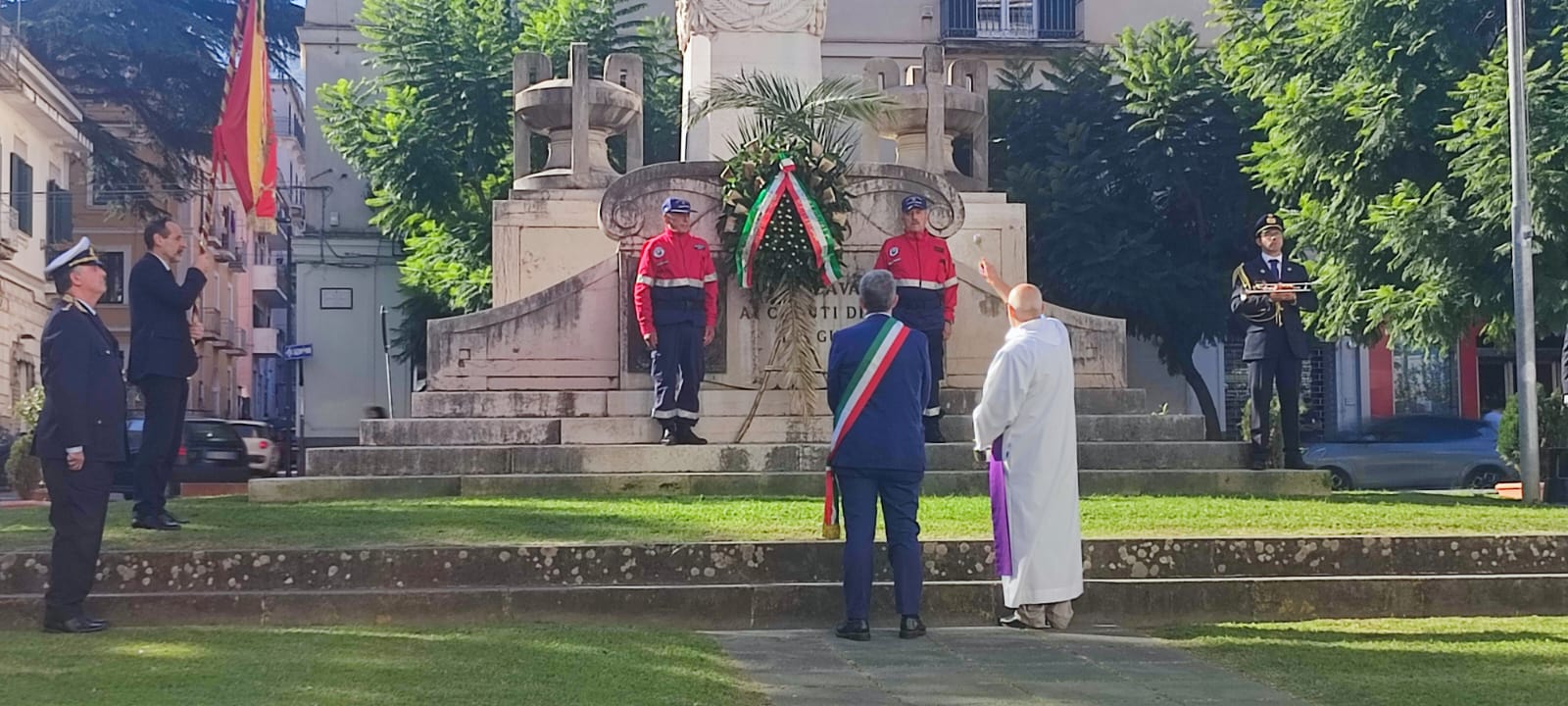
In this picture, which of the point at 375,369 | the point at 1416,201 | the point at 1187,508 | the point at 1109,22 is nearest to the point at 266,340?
the point at 375,369

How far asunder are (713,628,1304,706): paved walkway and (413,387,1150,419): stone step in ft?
18.1

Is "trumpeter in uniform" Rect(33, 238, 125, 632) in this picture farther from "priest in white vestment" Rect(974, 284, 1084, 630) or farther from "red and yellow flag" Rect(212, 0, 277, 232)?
"red and yellow flag" Rect(212, 0, 277, 232)

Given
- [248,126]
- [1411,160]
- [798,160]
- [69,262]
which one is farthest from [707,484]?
[1411,160]

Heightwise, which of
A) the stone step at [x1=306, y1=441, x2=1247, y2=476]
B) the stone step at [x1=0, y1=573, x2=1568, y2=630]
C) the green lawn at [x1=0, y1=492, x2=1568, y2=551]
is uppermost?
the stone step at [x1=306, y1=441, x2=1247, y2=476]

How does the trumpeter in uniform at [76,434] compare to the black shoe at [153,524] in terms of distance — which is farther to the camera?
the black shoe at [153,524]

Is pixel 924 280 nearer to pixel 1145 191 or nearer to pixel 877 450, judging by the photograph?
pixel 877 450

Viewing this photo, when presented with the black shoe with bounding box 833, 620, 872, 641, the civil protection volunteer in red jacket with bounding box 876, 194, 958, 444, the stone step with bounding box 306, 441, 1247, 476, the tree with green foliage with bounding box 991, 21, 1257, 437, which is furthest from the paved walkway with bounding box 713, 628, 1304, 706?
the tree with green foliage with bounding box 991, 21, 1257, 437

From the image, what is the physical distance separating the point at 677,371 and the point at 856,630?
5.10 m

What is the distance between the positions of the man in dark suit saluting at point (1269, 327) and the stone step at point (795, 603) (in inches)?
158

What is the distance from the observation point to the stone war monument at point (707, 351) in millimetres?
12547

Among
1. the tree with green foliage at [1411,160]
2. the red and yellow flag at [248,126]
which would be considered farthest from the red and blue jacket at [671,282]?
the tree with green foliage at [1411,160]

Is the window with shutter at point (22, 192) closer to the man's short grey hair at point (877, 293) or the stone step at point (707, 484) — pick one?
the stone step at point (707, 484)

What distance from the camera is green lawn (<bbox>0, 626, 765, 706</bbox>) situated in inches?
248

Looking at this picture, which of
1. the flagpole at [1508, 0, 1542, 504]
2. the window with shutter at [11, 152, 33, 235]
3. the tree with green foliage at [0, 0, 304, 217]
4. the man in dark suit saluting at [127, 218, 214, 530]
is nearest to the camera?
the man in dark suit saluting at [127, 218, 214, 530]
